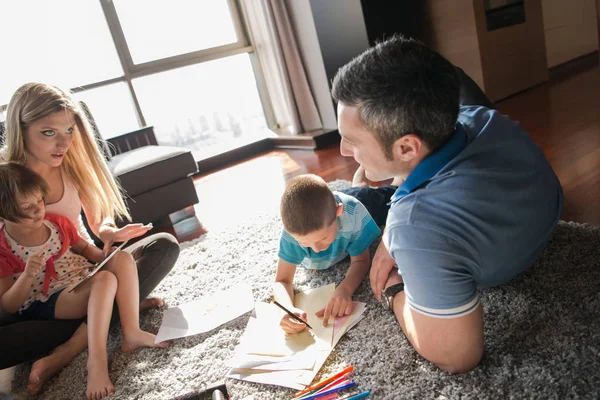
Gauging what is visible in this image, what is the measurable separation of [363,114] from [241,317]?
0.75 meters

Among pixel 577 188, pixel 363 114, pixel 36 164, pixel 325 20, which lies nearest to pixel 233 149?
pixel 325 20

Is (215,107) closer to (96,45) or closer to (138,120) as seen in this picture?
(138,120)

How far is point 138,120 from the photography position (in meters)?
3.61

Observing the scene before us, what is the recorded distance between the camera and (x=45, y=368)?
124 cm

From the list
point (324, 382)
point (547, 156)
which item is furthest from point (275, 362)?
point (547, 156)

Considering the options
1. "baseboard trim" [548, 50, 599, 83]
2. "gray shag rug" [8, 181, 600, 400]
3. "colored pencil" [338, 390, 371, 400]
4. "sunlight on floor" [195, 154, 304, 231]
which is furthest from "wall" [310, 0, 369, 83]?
"colored pencil" [338, 390, 371, 400]

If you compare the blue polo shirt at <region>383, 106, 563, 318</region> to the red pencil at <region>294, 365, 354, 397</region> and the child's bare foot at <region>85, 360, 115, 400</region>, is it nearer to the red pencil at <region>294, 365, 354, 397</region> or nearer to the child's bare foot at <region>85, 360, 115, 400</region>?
the red pencil at <region>294, 365, 354, 397</region>

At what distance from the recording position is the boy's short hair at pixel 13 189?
4.03 feet

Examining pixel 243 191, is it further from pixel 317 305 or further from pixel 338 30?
pixel 317 305

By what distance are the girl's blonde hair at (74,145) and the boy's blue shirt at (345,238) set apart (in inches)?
29.2

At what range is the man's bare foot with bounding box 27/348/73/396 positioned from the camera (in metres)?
1.21

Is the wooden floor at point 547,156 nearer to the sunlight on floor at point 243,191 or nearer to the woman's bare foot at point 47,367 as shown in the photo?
the sunlight on floor at point 243,191

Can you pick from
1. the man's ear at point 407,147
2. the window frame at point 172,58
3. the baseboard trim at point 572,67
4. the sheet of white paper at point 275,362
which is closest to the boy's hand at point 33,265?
the sheet of white paper at point 275,362

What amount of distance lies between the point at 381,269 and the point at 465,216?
1.28ft
